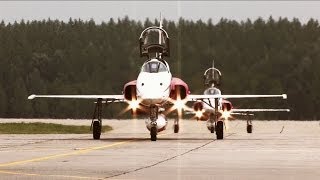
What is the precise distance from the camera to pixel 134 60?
230 feet

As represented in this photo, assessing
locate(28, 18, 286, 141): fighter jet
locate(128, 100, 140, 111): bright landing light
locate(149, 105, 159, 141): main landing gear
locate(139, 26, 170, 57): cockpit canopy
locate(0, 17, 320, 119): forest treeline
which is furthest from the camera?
locate(0, 17, 320, 119): forest treeline

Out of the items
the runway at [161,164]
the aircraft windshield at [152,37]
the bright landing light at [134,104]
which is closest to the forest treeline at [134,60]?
the aircraft windshield at [152,37]

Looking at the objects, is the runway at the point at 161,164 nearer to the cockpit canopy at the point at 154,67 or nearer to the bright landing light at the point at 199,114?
the cockpit canopy at the point at 154,67

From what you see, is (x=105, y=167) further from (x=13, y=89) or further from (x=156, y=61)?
(x=13, y=89)

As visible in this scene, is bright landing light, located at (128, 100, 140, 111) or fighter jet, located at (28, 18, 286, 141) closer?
fighter jet, located at (28, 18, 286, 141)

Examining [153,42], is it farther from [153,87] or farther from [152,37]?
[153,87]

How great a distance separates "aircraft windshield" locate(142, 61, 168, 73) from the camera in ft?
102

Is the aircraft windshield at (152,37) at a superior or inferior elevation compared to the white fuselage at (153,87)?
superior

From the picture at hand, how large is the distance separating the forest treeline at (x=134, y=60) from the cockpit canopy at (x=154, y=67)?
35828 mm

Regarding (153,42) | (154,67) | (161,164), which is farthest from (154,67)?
(161,164)

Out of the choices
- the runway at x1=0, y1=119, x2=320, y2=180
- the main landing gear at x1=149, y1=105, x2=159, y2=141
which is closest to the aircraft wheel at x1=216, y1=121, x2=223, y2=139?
the main landing gear at x1=149, y1=105, x2=159, y2=141

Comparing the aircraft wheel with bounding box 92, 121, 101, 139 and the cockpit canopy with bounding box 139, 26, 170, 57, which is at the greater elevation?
the cockpit canopy with bounding box 139, 26, 170, 57

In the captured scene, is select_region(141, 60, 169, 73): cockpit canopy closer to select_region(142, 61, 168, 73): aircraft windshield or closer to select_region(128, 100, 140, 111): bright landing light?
select_region(142, 61, 168, 73): aircraft windshield

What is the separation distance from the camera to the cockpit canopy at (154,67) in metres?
31.1
